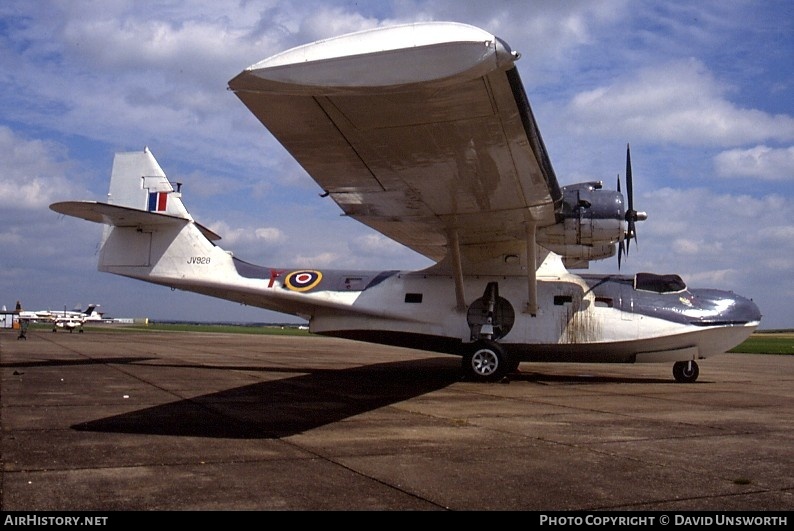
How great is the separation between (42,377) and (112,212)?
3.77m

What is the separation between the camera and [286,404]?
997 centimetres

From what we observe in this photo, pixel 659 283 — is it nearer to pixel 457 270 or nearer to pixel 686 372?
pixel 686 372

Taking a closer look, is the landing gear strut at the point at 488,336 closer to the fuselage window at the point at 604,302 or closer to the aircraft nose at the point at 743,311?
the fuselage window at the point at 604,302

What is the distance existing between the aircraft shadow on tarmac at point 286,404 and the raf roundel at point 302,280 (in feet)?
6.58

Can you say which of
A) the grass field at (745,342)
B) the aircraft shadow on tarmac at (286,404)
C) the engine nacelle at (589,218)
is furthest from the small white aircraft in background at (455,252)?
the grass field at (745,342)

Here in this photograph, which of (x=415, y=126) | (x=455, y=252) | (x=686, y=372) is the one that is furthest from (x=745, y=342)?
(x=415, y=126)

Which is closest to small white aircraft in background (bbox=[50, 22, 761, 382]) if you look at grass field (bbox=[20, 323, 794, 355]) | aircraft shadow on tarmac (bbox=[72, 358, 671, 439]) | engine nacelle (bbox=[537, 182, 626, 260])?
engine nacelle (bbox=[537, 182, 626, 260])

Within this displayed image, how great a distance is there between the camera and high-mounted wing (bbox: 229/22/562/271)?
247 inches

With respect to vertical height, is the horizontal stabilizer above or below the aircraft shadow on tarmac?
above

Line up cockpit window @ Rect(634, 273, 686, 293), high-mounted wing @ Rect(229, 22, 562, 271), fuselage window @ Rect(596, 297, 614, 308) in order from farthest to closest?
cockpit window @ Rect(634, 273, 686, 293) → fuselage window @ Rect(596, 297, 614, 308) → high-mounted wing @ Rect(229, 22, 562, 271)

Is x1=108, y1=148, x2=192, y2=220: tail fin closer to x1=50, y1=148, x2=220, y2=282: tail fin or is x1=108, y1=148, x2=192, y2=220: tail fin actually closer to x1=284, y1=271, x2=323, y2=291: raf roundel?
x1=50, y1=148, x2=220, y2=282: tail fin

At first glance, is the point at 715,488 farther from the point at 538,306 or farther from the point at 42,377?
the point at 42,377

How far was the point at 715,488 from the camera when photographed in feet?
16.9

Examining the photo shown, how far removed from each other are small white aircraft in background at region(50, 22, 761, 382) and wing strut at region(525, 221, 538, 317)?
0.03m
